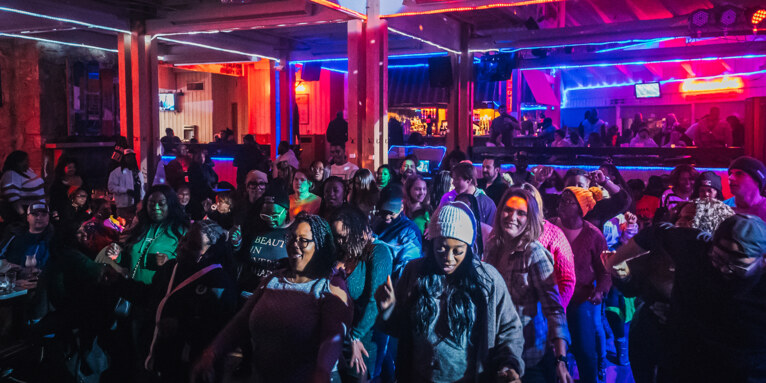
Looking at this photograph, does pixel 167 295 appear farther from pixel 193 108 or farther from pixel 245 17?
pixel 193 108

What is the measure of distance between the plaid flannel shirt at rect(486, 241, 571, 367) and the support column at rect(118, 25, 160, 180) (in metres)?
9.22

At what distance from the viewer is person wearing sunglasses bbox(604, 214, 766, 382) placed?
2596mm

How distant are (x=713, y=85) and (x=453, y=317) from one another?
1923 cm

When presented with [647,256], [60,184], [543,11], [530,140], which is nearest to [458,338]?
[647,256]

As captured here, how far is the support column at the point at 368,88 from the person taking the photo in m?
8.77

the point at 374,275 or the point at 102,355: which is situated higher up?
the point at 374,275

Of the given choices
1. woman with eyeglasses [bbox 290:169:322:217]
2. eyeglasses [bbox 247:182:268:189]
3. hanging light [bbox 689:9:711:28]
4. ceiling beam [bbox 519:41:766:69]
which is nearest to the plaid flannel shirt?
woman with eyeglasses [bbox 290:169:322:217]

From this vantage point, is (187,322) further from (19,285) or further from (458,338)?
(19,285)

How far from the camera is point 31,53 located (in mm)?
13258

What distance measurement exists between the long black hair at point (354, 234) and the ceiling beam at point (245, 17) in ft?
18.0

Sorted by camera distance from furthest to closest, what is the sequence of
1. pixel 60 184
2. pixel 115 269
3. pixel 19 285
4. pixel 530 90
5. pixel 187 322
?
1. pixel 530 90
2. pixel 60 184
3. pixel 19 285
4. pixel 115 269
5. pixel 187 322

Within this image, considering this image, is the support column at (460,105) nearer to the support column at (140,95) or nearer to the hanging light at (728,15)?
the hanging light at (728,15)

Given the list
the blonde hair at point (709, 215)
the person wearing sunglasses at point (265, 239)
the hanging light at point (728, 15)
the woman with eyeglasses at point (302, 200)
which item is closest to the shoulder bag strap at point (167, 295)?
the person wearing sunglasses at point (265, 239)

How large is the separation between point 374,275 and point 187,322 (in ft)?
3.59
